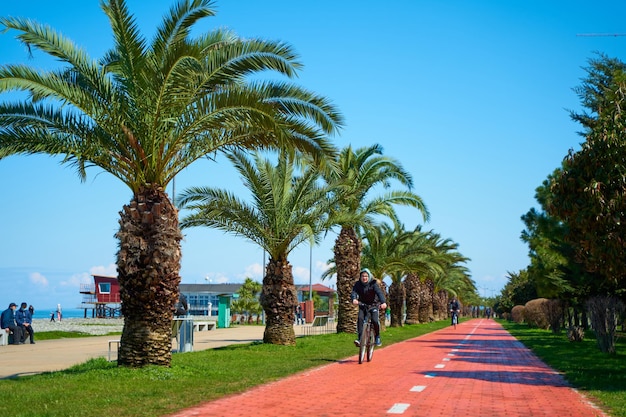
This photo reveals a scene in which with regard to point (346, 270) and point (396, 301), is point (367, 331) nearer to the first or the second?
point (346, 270)

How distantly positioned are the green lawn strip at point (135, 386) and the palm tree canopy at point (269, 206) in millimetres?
5856

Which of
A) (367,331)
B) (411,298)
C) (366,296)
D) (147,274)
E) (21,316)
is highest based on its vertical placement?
(147,274)

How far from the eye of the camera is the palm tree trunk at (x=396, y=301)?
45.6 metres

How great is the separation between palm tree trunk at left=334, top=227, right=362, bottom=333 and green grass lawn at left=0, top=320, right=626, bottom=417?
1314 centimetres

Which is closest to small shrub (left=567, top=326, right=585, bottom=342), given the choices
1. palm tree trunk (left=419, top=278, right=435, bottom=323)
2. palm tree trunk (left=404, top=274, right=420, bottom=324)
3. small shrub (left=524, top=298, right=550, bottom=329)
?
small shrub (left=524, top=298, right=550, bottom=329)

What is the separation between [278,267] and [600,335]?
966cm

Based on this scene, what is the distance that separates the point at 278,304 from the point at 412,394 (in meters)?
12.4

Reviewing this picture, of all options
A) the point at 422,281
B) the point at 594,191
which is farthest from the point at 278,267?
the point at 422,281

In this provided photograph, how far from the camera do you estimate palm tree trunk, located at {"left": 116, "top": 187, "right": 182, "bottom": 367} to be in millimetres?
12820

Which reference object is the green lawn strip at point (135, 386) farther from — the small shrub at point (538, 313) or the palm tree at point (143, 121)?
the small shrub at point (538, 313)

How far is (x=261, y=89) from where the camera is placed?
14.7 metres

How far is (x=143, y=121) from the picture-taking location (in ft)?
42.8

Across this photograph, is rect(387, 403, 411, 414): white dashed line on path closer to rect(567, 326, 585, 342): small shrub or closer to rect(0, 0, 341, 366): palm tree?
rect(0, 0, 341, 366): palm tree

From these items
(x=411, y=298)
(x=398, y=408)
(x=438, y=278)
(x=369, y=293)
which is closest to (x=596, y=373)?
(x=369, y=293)
